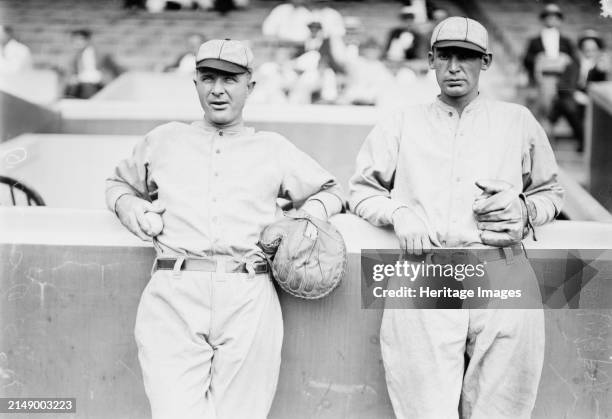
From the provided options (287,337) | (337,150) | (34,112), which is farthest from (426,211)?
(34,112)

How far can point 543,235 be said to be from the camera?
248 cm

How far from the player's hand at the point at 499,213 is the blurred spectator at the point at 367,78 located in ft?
15.0

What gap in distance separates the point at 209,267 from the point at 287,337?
0.43m

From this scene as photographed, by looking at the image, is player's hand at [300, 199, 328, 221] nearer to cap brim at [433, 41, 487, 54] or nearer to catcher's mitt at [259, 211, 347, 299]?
catcher's mitt at [259, 211, 347, 299]

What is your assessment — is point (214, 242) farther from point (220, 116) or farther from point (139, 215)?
point (220, 116)

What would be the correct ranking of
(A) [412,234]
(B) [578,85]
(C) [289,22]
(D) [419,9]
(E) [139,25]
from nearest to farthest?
(A) [412,234], (B) [578,85], (C) [289,22], (D) [419,9], (E) [139,25]

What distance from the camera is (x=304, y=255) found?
7.42ft

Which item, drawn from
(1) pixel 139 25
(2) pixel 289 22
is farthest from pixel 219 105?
(1) pixel 139 25

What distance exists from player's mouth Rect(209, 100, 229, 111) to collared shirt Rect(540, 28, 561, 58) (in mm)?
5567

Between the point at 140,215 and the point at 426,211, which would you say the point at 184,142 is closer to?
the point at 140,215

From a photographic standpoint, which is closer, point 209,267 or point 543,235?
point 209,267

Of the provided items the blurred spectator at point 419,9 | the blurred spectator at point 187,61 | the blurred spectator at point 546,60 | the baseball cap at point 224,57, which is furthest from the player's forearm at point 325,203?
the blurred spectator at point 419,9

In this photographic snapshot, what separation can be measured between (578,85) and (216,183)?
17.0 ft

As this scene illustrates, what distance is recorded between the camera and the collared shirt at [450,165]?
92.4 inches
